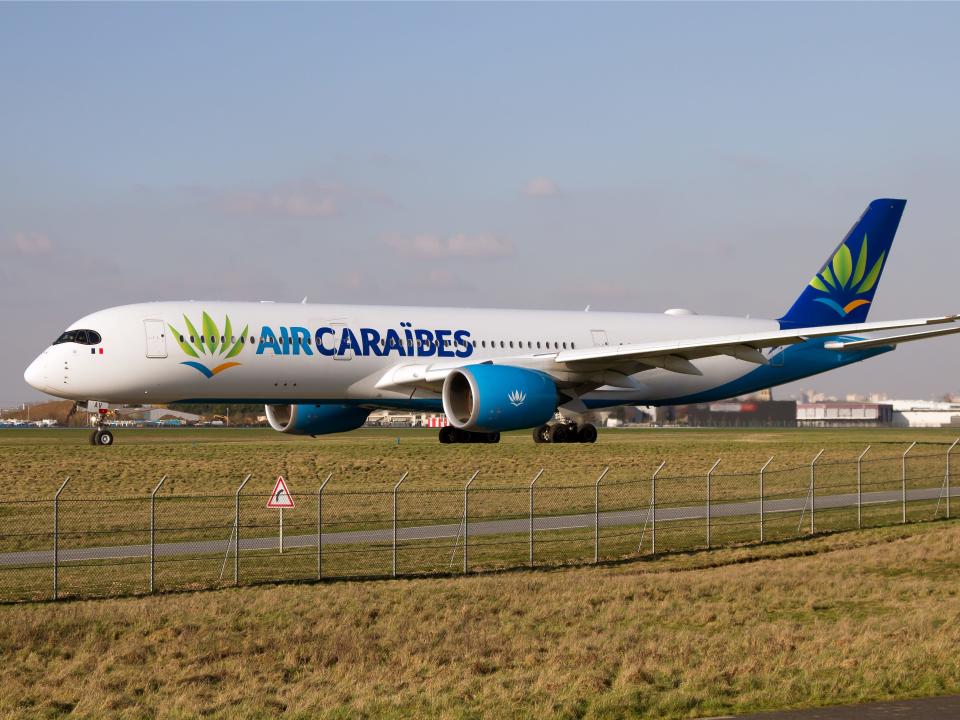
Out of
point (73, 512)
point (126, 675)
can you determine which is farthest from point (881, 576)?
point (73, 512)

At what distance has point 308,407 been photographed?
156 feet

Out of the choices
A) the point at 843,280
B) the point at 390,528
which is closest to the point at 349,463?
the point at 390,528

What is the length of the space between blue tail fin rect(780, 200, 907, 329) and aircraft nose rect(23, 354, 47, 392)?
2874 centimetres

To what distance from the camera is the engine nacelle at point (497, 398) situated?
39719 mm

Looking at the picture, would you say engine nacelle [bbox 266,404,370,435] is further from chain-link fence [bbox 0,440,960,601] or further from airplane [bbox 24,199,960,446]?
chain-link fence [bbox 0,440,960,601]

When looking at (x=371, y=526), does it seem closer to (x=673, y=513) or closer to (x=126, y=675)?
(x=673, y=513)

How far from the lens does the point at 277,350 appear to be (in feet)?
135

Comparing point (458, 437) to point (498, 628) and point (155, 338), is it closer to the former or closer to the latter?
point (155, 338)

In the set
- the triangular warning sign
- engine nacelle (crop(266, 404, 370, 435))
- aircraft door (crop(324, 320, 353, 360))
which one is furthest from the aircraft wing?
the triangular warning sign

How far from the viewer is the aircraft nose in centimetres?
4003

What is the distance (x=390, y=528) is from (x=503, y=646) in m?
10.9

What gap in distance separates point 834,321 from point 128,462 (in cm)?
2914

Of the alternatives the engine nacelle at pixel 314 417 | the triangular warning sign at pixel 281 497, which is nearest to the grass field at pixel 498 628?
the triangular warning sign at pixel 281 497

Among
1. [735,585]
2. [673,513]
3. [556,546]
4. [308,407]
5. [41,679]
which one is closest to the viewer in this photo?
[41,679]
